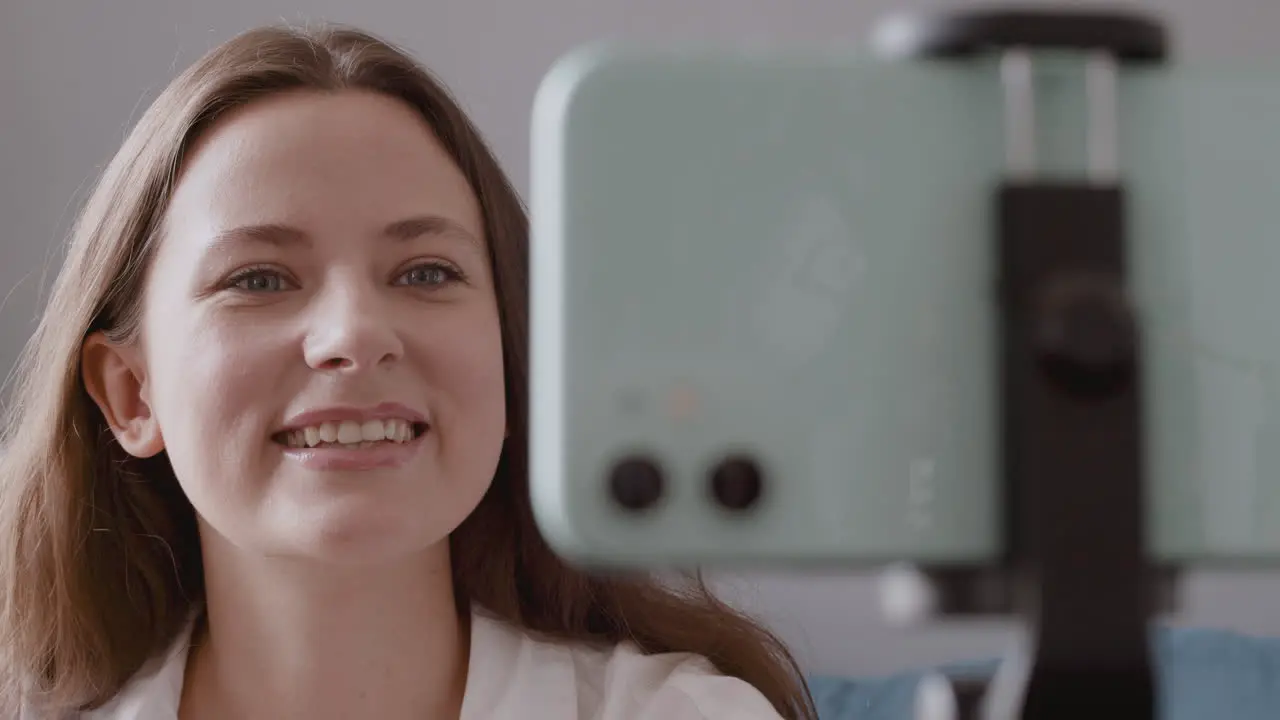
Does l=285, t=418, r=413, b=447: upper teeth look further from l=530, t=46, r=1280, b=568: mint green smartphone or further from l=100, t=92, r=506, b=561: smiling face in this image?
l=530, t=46, r=1280, b=568: mint green smartphone

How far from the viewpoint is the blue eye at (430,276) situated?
1070mm

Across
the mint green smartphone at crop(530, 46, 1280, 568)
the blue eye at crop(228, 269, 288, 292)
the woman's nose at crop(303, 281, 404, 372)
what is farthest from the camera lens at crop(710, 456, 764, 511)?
A: the blue eye at crop(228, 269, 288, 292)

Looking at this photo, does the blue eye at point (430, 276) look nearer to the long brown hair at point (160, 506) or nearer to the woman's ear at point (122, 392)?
the long brown hair at point (160, 506)

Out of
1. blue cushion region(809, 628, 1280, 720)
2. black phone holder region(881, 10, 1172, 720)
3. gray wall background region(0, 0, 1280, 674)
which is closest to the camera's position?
black phone holder region(881, 10, 1172, 720)

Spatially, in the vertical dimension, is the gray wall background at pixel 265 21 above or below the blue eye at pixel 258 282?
above

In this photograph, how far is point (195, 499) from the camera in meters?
1.08

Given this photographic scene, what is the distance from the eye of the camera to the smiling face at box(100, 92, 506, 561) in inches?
39.1

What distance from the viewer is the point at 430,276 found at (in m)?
1.09

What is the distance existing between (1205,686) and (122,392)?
1.12 m

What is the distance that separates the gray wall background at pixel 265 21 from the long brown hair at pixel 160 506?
0.74 meters

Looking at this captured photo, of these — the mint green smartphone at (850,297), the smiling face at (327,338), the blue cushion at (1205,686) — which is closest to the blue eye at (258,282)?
the smiling face at (327,338)

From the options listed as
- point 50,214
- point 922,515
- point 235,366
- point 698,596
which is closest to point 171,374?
point 235,366

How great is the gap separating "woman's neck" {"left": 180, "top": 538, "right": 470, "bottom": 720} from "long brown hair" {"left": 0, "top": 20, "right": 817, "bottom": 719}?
0.09 m

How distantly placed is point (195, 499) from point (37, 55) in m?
1.25
